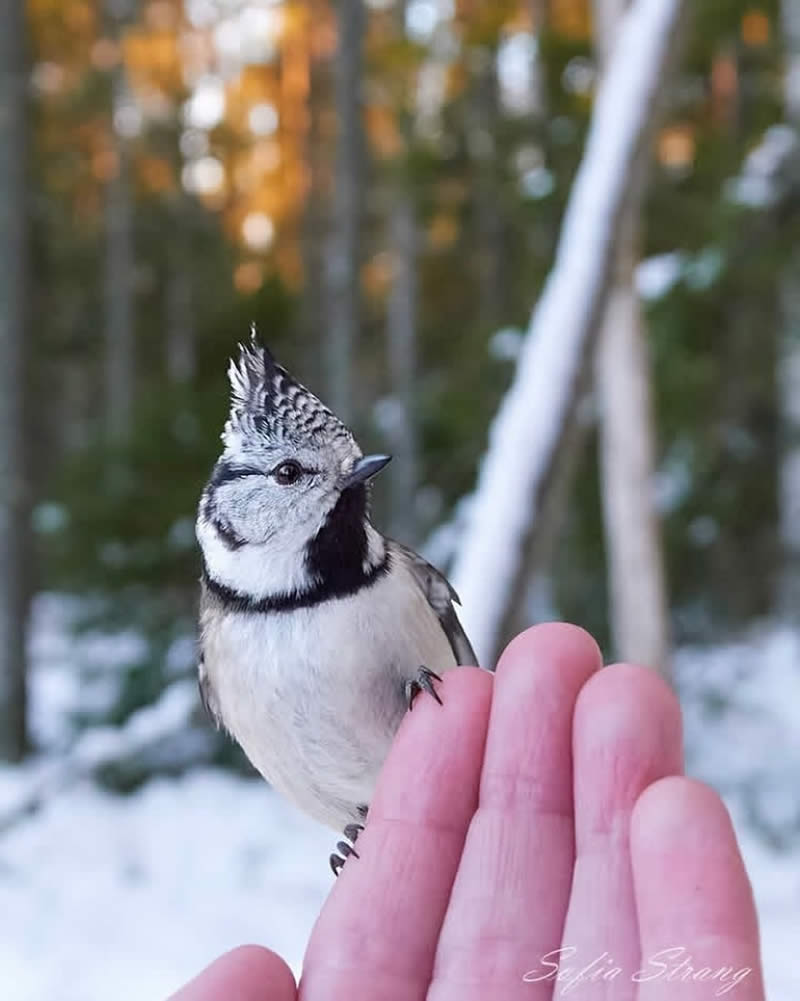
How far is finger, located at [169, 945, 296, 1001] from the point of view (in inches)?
29.1

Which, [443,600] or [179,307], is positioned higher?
[179,307]

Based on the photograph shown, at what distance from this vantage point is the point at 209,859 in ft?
8.84

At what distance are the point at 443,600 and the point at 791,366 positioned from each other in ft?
A: 7.60

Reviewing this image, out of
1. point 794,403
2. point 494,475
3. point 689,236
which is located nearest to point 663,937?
point 494,475

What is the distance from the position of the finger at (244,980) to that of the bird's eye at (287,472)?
39cm

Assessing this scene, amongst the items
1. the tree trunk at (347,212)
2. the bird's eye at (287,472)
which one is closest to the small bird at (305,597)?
the bird's eye at (287,472)

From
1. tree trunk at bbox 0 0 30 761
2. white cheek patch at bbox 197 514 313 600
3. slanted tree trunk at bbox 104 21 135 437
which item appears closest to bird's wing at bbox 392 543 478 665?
white cheek patch at bbox 197 514 313 600

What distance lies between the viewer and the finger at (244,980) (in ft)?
2.42

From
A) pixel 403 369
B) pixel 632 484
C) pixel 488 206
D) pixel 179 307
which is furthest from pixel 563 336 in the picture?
pixel 179 307

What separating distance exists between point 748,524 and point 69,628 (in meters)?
2.54

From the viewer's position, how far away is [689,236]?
320 centimetres

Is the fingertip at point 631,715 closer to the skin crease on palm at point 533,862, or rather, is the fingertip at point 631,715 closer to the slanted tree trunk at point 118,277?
the skin crease on palm at point 533,862

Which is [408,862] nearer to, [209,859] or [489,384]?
[209,859]

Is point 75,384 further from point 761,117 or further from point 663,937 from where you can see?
point 663,937
